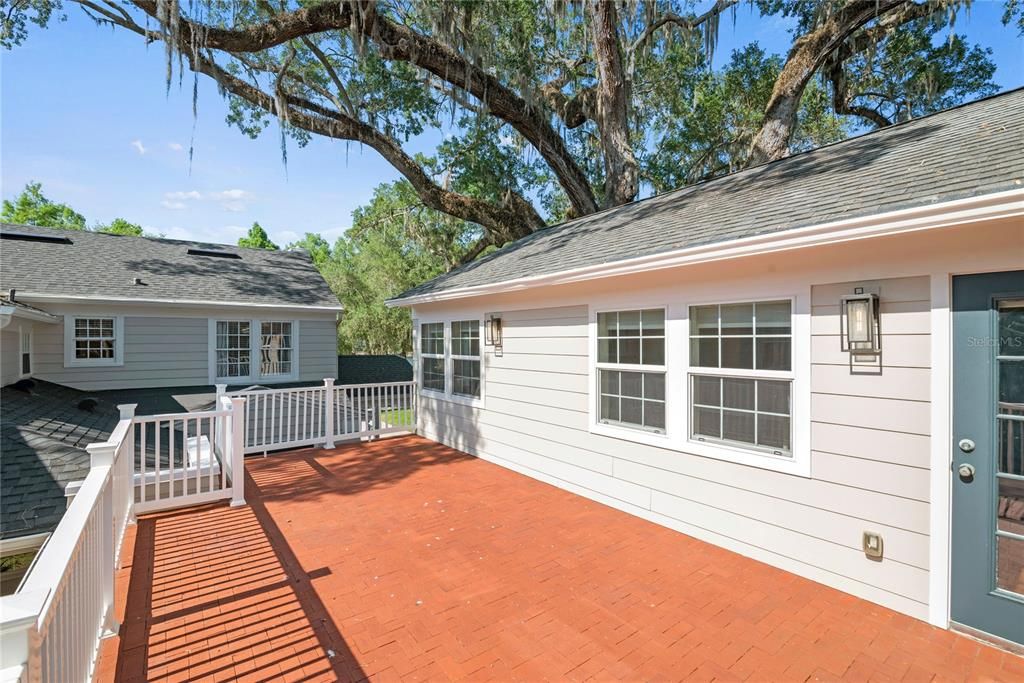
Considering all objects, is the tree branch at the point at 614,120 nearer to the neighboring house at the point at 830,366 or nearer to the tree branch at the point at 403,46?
the tree branch at the point at 403,46

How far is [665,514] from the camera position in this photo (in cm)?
432

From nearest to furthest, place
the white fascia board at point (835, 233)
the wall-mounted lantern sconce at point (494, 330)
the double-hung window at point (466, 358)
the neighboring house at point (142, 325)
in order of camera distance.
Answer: the white fascia board at point (835, 233) → the wall-mounted lantern sconce at point (494, 330) → the double-hung window at point (466, 358) → the neighboring house at point (142, 325)

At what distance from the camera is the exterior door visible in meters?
2.58

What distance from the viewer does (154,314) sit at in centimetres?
970

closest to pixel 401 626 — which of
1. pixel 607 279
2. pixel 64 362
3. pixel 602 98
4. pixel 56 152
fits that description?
pixel 607 279

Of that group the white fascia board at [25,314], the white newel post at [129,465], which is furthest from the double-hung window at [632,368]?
the white fascia board at [25,314]

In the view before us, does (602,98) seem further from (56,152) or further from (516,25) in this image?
(56,152)

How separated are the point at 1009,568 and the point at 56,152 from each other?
51.5 feet

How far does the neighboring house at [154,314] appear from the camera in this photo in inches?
348

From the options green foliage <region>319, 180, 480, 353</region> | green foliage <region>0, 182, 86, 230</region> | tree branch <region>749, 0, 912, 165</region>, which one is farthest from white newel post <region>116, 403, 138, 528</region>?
green foliage <region>0, 182, 86, 230</region>

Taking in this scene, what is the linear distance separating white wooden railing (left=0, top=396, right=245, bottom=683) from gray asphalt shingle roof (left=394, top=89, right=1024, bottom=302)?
12.4 ft

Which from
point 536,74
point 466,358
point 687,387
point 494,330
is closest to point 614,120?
point 536,74

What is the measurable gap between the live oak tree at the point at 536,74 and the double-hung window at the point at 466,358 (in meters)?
5.37

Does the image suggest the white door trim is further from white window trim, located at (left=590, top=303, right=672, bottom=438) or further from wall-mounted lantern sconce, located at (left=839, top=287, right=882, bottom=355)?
white window trim, located at (left=590, top=303, right=672, bottom=438)
